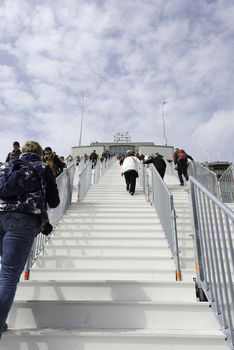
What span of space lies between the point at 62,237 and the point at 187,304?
2516 millimetres

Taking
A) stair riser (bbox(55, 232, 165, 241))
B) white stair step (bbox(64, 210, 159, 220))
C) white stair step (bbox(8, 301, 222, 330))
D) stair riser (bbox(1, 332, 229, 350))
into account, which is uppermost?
white stair step (bbox(64, 210, 159, 220))

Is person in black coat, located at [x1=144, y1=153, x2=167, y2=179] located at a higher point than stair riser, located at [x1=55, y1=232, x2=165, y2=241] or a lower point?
higher

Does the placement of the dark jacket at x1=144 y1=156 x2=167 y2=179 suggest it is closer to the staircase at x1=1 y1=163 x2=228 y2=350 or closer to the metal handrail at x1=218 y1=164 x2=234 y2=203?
the metal handrail at x1=218 y1=164 x2=234 y2=203

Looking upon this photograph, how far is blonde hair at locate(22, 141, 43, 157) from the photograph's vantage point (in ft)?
7.12

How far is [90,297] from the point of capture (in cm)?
240

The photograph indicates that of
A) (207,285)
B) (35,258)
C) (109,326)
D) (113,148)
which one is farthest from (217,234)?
(113,148)

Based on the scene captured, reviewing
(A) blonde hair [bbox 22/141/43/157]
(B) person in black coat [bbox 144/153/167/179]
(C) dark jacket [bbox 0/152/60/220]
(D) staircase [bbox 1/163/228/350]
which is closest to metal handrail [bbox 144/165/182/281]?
(D) staircase [bbox 1/163/228/350]

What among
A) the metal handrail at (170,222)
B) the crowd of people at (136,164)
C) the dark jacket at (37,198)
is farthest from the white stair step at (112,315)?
the crowd of people at (136,164)

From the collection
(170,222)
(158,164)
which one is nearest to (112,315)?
(170,222)

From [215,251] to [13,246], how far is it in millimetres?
1669

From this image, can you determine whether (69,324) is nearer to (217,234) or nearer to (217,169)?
(217,234)

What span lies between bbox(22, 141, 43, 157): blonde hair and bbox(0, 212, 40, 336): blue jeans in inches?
24.8

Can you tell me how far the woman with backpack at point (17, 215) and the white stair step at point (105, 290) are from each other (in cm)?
54

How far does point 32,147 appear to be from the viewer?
7.16 feet
